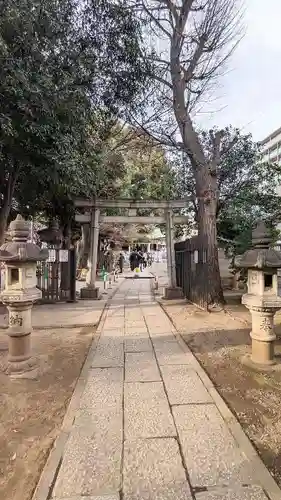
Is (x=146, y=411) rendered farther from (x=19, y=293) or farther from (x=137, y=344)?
(x=137, y=344)

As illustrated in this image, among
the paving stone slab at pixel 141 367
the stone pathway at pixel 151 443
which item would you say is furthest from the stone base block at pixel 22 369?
the paving stone slab at pixel 141 367

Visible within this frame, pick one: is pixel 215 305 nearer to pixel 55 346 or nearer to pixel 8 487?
pixel 55 346

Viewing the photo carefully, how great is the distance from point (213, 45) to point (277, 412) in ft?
30.8

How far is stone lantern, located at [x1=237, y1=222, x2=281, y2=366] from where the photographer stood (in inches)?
173

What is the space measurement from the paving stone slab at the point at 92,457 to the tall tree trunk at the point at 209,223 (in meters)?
6.03

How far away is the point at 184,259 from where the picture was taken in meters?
11.3

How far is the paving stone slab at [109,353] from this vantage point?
4620 millimetres

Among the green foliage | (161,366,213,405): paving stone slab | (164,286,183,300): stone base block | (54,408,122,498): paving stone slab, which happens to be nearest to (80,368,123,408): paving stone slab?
(54,408,122,498): paving stone slab

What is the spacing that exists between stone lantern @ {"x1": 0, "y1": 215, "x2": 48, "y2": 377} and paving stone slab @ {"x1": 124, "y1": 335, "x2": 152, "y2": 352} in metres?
1.58

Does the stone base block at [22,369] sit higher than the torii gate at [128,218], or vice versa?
the torii gate at [128,218]

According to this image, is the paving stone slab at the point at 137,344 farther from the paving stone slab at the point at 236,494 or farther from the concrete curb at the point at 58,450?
the paving stone slab at the point at 236,494

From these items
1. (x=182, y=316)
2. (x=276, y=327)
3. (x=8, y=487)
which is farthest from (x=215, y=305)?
(x=8, y=487)

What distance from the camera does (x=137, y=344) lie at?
5.58 metres

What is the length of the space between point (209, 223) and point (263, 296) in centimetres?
485
